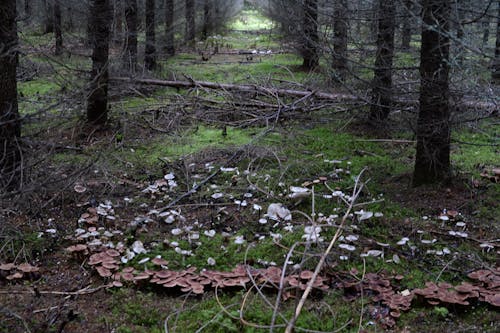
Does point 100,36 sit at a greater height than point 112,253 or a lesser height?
greater

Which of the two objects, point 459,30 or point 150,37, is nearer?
point 459,30

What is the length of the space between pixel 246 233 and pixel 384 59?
3206 mm

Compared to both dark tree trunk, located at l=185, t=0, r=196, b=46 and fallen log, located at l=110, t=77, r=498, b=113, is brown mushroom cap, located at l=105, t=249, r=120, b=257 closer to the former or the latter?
fallen log, located at l=110, t=77, r=498, b=113

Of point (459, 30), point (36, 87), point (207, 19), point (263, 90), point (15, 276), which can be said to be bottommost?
point (15, 276)

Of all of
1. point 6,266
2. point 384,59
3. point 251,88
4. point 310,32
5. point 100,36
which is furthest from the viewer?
point 251,88

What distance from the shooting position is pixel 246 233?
5230 mm

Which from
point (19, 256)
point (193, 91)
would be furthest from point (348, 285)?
point (193, 91)

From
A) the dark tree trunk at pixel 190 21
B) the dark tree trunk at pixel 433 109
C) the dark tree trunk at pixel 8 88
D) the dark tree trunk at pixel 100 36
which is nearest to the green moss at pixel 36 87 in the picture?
the dark tree trunk at pixel 100 36

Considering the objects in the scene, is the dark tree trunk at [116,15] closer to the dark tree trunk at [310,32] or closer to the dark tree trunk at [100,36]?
the dark tree trunk at [100,36]

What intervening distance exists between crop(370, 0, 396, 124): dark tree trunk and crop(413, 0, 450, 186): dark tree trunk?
42 cm

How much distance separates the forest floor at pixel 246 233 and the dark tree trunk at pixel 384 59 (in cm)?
47

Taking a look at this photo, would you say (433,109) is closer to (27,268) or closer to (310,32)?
(310,32)

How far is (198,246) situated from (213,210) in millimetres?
942

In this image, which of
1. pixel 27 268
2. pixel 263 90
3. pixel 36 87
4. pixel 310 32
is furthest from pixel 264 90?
pixel 27 268
